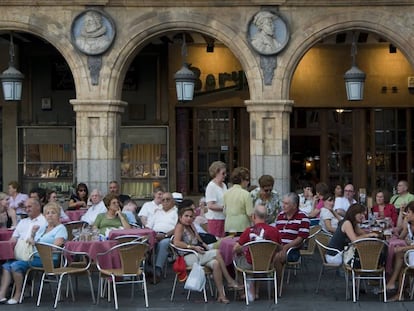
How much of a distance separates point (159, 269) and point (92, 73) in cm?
469

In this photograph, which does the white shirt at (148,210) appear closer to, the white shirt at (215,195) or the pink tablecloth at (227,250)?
the white shirt at (215,195)

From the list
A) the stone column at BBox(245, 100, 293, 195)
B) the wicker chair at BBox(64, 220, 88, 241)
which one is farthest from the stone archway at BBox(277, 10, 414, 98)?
the wicker chair at BBox(64, 220, 88, 241)

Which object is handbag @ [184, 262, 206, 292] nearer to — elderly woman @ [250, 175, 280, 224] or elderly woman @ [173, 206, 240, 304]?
elderly woman @ [173, 206, 240, 304]

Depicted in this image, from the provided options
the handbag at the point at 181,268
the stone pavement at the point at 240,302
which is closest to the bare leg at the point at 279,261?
the stone pavement at the point at 240,302

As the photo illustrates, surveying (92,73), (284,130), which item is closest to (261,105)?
(284,130)

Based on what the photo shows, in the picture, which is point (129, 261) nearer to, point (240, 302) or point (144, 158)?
point (240, 302)

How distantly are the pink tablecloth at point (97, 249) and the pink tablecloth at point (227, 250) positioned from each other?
127cm

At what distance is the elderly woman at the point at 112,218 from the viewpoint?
36.7ft

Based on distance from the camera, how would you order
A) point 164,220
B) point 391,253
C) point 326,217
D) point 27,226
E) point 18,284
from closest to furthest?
point 391,253
point 18,284
point 27,226
point 164,220
point 326,217

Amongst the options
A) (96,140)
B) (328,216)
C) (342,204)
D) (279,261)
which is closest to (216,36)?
(96,140)

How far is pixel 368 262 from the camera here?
977cm

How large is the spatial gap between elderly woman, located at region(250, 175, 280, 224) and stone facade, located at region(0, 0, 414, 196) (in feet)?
12.2

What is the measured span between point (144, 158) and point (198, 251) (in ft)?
27.8

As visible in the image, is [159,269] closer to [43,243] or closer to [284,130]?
[43,243]
